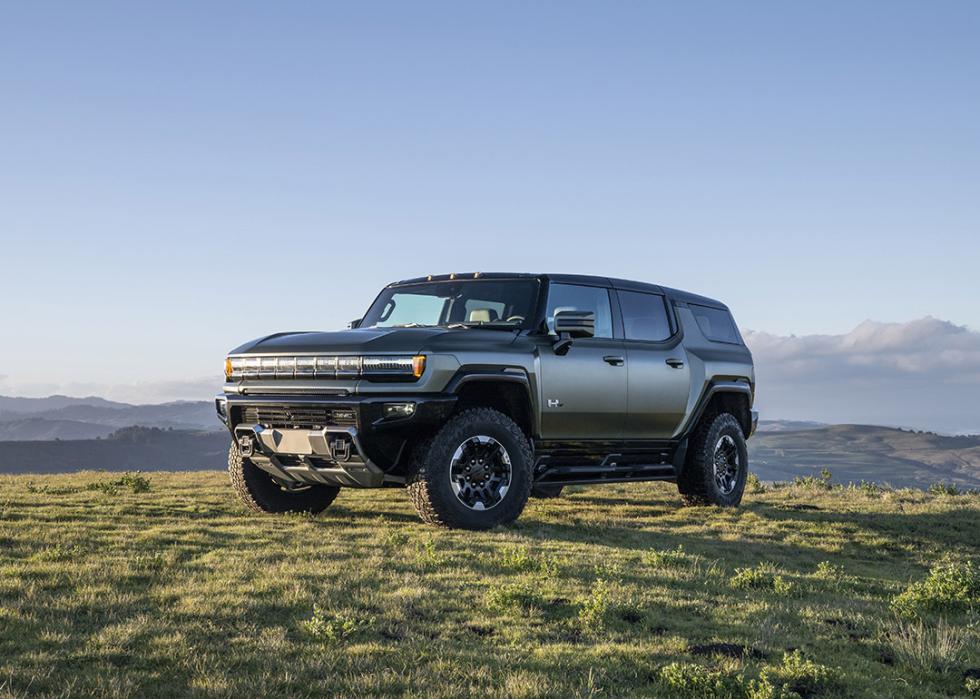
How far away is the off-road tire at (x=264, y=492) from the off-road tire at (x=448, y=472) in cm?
194

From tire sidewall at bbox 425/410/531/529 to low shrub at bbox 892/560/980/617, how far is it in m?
3.48

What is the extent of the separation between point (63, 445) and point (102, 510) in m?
111

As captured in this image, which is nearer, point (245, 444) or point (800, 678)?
point (800, 678)

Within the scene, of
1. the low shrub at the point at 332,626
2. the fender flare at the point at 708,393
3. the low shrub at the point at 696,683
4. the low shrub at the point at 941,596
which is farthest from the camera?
the fender flare at the point at 708,393

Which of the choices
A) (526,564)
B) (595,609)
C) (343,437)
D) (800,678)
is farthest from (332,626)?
(343,437)

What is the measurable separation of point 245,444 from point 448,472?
2116mm

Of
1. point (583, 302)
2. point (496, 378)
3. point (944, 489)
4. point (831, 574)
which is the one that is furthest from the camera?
point (944, 489)

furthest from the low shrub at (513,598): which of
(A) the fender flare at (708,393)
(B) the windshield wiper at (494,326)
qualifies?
(A) the fender flare at (708,393)

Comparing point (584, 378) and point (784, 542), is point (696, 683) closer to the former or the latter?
point (584, 378)

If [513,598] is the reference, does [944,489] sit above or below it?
below

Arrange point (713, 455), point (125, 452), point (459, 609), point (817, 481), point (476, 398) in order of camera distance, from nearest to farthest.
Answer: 1. point (459, 609)
2. point (476, 398)
3. point (713, 455)
4. point (817, 481)
5. point (125, 452)

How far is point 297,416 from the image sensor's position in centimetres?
883

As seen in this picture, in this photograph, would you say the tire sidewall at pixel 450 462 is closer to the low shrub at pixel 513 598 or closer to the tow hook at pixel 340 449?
the tow hook at pixel 340 449

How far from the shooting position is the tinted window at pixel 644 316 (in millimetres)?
10805
